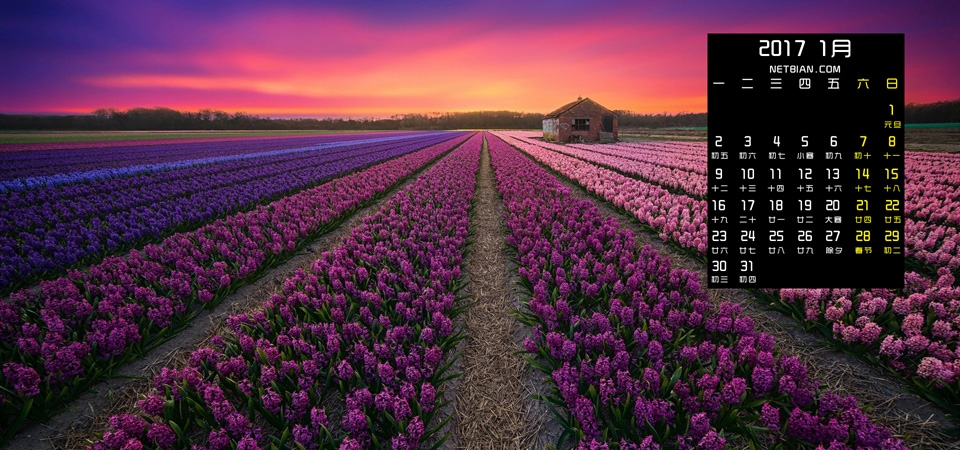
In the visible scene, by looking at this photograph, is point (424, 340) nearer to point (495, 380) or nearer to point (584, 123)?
point (495, 380)

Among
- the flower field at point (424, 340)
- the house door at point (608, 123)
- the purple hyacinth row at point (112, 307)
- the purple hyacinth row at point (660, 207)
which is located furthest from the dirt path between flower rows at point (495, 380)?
the house door at point (608, 123)

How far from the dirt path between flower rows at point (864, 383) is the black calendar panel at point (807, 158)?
806 millimetres

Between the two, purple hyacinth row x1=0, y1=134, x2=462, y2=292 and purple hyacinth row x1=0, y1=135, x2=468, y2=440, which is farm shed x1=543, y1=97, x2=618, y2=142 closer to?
purple hyacinth row x1=0, y1=134, x2=462, y2=292

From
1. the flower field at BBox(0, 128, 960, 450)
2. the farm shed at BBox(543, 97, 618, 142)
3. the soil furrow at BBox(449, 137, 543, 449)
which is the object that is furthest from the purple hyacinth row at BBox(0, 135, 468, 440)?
the farm shed at BBox(543, 97, 618, 142)

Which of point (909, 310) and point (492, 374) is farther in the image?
point (492, 374)

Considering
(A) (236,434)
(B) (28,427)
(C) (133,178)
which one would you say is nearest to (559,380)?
(A) (236,434)

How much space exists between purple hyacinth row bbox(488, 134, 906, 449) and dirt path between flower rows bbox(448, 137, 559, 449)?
300mm

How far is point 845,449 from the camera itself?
2736 mm

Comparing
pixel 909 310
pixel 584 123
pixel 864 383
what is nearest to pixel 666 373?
pixel 864 383

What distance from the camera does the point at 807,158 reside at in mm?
5891

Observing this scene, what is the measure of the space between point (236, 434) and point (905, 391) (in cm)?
678

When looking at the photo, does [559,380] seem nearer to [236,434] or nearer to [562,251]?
[236,434]

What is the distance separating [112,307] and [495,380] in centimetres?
582

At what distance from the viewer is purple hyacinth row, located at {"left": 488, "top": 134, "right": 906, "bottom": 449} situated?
3.14 meters
